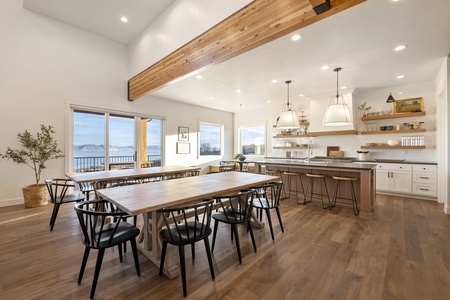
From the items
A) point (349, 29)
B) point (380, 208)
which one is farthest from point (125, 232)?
point (380, 208)

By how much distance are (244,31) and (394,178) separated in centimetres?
495

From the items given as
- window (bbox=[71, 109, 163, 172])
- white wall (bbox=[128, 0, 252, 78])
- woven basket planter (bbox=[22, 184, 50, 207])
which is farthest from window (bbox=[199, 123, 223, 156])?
woven basket planter (bbox=[22, 184, 50, 207])

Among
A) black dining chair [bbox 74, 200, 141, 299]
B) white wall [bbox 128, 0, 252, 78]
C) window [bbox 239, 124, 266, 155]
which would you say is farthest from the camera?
window [bbox 239, 124, 266, 155]

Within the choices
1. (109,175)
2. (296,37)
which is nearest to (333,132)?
(296,37)

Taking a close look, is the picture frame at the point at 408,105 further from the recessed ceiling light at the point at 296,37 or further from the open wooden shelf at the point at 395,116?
the recessed ceiling light at the point at 296,37

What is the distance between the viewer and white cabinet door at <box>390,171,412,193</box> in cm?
464

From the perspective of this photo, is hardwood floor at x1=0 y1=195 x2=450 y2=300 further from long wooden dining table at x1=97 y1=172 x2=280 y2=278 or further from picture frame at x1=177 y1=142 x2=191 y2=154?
picture frame at x1=177 y1=142 x2=191 y2=154

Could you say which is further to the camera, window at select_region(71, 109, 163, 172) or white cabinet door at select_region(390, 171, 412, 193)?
window at select_region(71, 109, 163, 172)

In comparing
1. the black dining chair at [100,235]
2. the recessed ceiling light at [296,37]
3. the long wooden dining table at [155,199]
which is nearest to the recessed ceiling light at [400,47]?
the recessed ceiling light at [296,37]

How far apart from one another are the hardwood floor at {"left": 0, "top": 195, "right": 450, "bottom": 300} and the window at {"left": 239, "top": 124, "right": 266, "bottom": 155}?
5116 millimetres

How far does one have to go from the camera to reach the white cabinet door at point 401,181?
4641 mm

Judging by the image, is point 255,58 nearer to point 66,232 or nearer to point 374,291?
point 374,291

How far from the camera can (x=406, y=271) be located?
6.35ft

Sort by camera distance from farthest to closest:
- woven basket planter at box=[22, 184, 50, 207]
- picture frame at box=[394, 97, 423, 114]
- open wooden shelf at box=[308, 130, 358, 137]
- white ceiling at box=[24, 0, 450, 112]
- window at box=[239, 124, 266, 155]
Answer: window at box=[239, 124, 266, 155], open wooden shelf at box=[308, 130, 358, 137], picture frame at box=[394, 97, 423, 114], woven basket planter at box=[22, 184, 50, 207], white ceiling at box=[24, 0, 450, 112]
